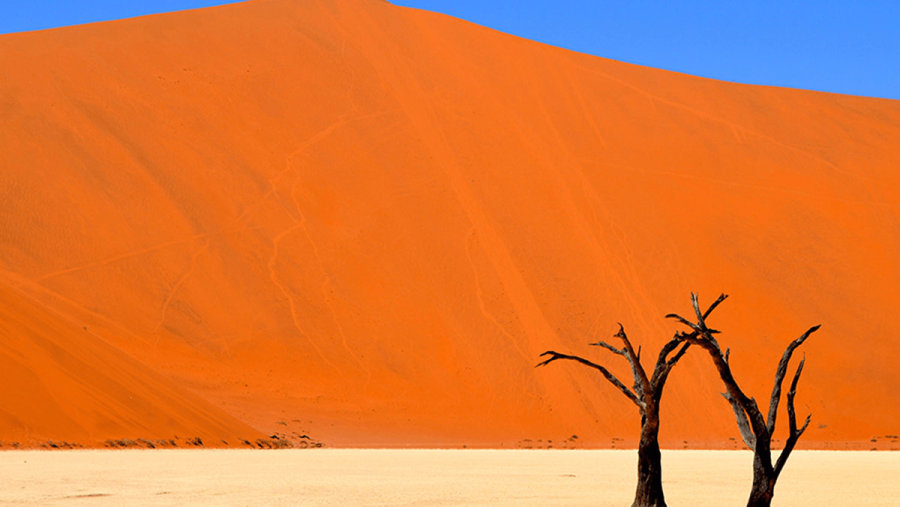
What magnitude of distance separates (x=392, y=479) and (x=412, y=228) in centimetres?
2361

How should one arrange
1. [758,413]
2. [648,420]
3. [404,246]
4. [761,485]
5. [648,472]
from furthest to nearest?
[404,246], [648,472], [648,420], [761,485], [758,413]

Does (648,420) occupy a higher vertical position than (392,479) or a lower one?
lower

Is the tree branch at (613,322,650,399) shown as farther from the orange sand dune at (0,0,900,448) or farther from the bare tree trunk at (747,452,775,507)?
the orange sand dune at (0,0,900,448)

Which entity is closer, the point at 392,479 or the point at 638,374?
the point at 638,374

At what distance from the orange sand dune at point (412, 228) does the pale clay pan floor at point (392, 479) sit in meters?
5.60

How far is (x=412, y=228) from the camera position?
40.5 m

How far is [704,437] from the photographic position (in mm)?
35219

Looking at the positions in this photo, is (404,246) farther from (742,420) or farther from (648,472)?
(742,420)

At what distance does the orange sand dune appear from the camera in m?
34.6

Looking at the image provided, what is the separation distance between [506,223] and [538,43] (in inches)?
600

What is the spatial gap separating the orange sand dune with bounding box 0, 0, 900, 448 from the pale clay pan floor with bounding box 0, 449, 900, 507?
560 cm

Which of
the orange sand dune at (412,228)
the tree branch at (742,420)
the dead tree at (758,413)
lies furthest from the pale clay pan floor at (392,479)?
the orange sand dune at (412,228)

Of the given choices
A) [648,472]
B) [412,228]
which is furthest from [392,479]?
[412,228]

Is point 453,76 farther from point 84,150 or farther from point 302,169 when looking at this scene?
point 84,150
